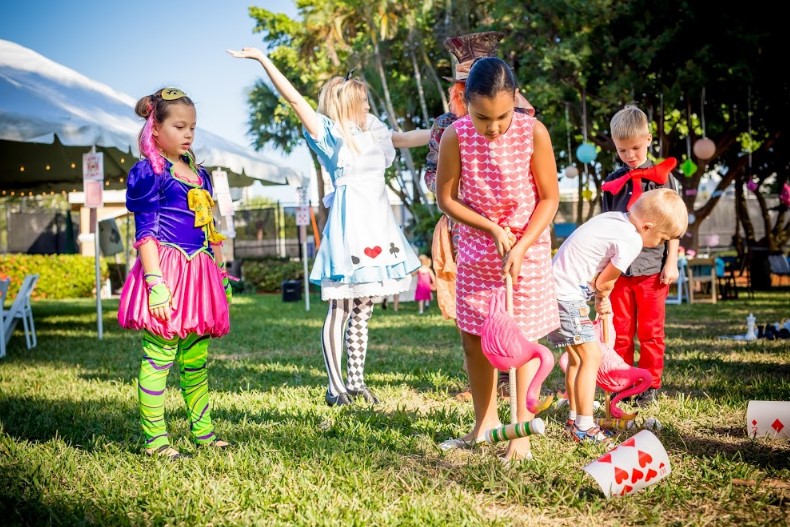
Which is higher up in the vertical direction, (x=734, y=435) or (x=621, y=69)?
(x=621, y=69)

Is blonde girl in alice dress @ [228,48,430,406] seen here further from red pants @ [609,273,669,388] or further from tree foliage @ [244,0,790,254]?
tree foliage @ [244,0,790,254]

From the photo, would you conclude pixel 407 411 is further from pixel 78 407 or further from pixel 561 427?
pixel 78 407

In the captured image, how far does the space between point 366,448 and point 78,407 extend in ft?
7.05

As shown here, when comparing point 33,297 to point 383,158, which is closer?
point 383,158

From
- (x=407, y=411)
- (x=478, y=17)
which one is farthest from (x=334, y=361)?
(x=478, y=17)

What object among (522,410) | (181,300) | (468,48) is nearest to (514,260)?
(522,410)

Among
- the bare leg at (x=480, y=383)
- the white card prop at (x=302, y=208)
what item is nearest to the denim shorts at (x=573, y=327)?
the bare leg at (x=480, y=383)

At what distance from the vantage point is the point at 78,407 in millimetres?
4555

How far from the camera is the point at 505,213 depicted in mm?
3080

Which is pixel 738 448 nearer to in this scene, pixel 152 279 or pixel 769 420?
pixel 769 420

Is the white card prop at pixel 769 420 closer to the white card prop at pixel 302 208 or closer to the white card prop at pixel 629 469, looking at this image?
the white card prop at pixel 629 469

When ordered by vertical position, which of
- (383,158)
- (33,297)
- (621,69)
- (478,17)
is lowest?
(33,297)

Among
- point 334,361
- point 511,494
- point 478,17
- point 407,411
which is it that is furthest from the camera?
point 478,17

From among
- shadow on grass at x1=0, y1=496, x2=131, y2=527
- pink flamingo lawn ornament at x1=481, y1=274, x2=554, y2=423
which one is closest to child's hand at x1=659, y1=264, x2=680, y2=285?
pink flamingo lawn ornament at x1=481, y1=274, x2=554, y2=423
